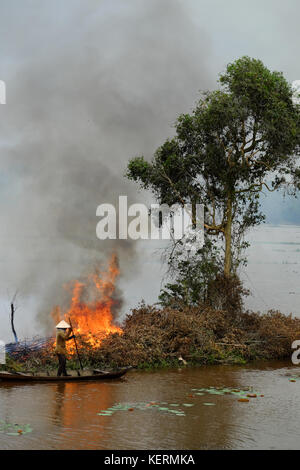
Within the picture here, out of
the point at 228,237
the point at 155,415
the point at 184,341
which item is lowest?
the point at 155,415

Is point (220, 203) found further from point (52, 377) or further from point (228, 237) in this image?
point (52, 377)

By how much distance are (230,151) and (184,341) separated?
884 cm

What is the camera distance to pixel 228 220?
2480 centimetres

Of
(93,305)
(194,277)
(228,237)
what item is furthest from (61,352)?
(228,237)

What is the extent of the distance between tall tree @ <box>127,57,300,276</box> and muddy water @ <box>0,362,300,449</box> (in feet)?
27.7

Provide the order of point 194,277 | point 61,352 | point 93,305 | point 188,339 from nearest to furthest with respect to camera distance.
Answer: point 61,352
point 188,339
point 93,305
point 194,277

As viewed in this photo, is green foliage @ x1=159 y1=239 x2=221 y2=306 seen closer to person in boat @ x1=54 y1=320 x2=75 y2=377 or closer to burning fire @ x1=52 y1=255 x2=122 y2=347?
burning fire @ x1=52 y1=255 x2=122 y2=347

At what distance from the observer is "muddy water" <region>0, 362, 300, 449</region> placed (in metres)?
10.9

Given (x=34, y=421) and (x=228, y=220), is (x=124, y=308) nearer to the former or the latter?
(x=228, y=220)

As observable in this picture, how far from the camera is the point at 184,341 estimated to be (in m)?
20.2

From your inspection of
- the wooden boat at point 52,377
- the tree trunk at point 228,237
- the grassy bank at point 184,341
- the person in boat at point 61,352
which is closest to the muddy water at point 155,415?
the wooden boat at point 52,377

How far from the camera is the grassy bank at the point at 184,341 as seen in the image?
1936cm
